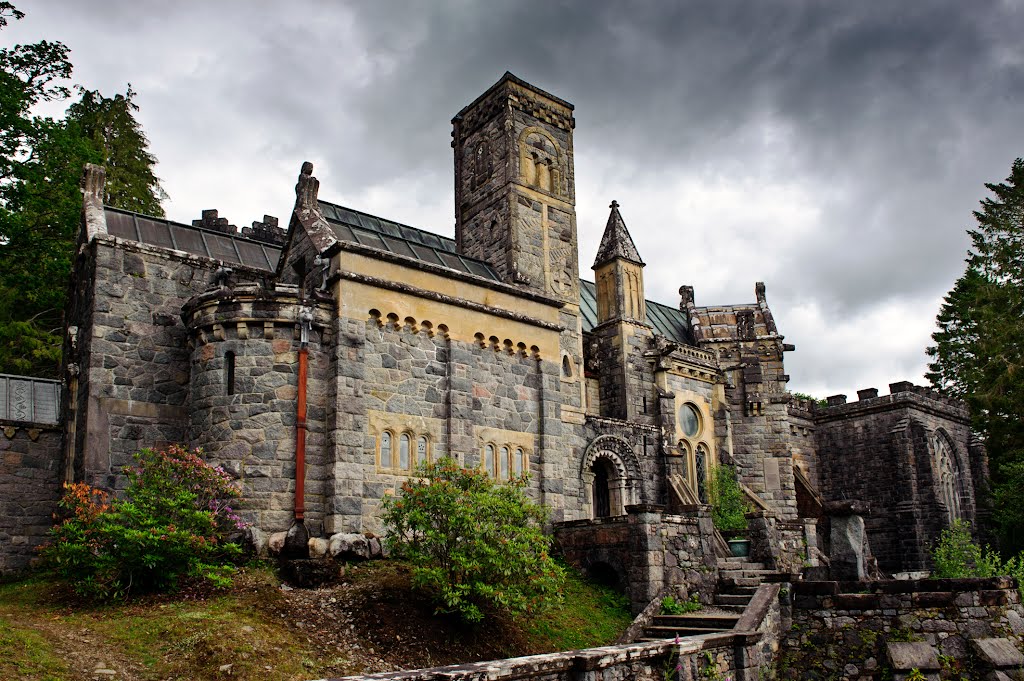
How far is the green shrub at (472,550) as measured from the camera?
14.2m

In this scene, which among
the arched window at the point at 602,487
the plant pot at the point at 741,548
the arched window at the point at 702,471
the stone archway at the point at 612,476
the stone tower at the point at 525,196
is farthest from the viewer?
the arched window at the point at 702,471

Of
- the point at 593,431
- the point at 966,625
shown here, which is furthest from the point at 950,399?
the point at 966,625

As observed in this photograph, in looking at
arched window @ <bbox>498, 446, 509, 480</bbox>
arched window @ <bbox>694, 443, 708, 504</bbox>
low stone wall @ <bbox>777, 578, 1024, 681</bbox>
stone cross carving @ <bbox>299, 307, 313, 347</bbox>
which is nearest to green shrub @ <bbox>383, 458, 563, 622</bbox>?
stone cross carving @ <bbox>299, 307, 313, 347</bbox>

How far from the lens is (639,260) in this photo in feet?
104

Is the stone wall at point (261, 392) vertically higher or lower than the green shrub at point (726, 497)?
higher

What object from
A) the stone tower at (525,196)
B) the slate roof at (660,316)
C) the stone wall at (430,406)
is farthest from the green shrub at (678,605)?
the slate roof at (660,316)

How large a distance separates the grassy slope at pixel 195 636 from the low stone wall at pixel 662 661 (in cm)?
280

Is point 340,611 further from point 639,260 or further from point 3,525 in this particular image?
point 639,260

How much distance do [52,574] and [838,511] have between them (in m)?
15.9

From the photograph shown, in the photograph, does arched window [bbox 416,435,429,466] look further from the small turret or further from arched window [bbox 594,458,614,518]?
the small turret

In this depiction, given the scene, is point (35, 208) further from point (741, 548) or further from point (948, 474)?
point (948, 474)

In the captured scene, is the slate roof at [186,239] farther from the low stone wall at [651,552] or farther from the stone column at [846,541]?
the stone column at [846,541]

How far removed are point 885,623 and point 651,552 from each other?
4.46 metres

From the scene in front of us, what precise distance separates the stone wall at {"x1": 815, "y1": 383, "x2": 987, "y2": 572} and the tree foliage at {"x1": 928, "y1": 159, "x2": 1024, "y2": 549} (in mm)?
1509
